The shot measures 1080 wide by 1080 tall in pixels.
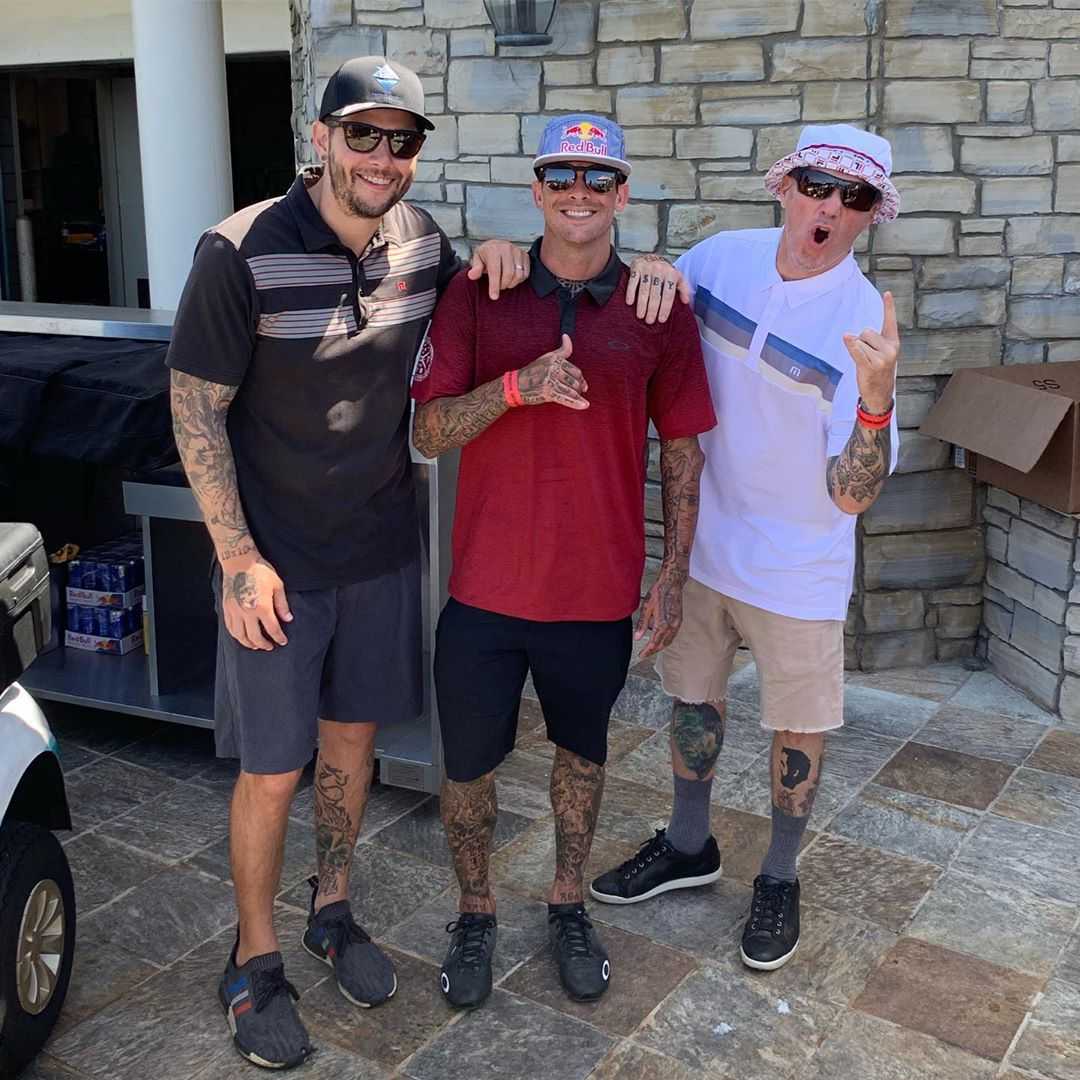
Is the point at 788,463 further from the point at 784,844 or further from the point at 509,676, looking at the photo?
the point at 784,844

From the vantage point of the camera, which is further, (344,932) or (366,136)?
(344,932)

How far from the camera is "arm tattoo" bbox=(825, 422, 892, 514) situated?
2.52 m

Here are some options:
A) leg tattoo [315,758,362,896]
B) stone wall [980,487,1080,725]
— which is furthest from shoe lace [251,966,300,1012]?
stone wall [980,487,1080,725]

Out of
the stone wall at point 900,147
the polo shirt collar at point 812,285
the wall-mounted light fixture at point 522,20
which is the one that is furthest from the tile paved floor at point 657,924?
the wall-mounted light fixture at point 522,20

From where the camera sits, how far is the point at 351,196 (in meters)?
2.41

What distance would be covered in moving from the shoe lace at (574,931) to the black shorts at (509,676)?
0.42 m

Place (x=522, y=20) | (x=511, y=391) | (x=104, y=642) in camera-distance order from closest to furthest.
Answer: (x=511, y=391) < (x=104, y=642) < (x=522, y=20)

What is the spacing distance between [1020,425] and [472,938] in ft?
7.58

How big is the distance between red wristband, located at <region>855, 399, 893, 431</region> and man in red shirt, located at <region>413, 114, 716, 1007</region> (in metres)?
0.31

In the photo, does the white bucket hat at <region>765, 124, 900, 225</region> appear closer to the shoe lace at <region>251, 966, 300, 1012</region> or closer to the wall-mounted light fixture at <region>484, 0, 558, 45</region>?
the shoe lace at <region>251, 966, 300, 1012</region>

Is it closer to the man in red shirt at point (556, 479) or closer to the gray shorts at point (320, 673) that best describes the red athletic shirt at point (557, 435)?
the man in red shirt at point (556, 479)

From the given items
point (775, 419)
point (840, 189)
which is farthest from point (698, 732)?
point (840, 189)

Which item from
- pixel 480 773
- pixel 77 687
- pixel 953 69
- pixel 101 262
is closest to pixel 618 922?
pixel 480 773

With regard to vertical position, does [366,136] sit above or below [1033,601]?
above
